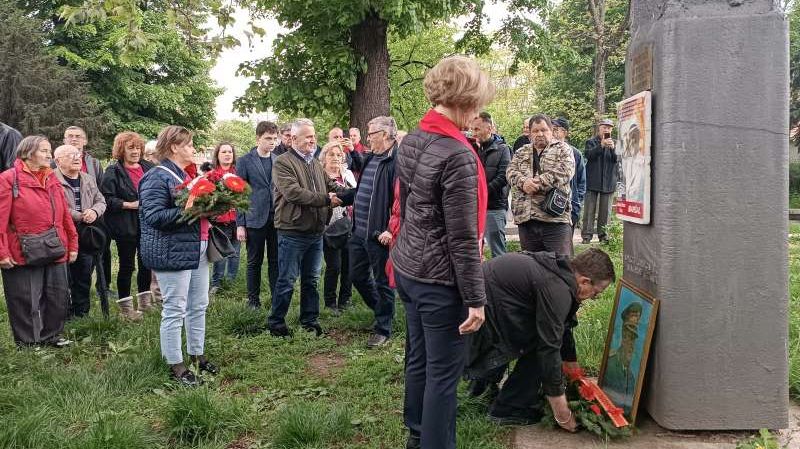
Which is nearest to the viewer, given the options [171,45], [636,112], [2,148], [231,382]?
[636,112]

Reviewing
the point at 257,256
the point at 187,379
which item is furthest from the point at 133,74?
the point at 187,379

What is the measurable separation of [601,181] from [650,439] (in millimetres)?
7647

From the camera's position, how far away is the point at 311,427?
3697 millimetres

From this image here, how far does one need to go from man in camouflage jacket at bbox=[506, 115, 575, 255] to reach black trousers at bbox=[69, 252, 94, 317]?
4351 millimetres

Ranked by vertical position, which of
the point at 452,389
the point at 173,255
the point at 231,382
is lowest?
the point at 231,382

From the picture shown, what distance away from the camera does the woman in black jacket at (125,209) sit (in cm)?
689

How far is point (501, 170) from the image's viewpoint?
6.64 metres

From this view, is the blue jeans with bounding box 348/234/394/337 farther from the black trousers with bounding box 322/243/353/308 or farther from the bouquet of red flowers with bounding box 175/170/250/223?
the bouquet of red flowers with bounding box 175/170/250/223

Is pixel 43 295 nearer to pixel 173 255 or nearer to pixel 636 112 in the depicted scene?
pixel 173 255

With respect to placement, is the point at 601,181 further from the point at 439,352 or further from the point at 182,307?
the point at 439,352

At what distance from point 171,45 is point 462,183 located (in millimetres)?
27427

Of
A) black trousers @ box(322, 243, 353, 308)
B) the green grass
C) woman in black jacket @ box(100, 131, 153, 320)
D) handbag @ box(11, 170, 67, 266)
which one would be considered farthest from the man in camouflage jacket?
handbag @ box(11, 170, 67, 266)

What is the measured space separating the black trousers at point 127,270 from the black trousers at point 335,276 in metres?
1.92

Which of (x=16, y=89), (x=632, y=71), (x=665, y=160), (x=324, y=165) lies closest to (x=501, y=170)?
(x=324, y=165)
